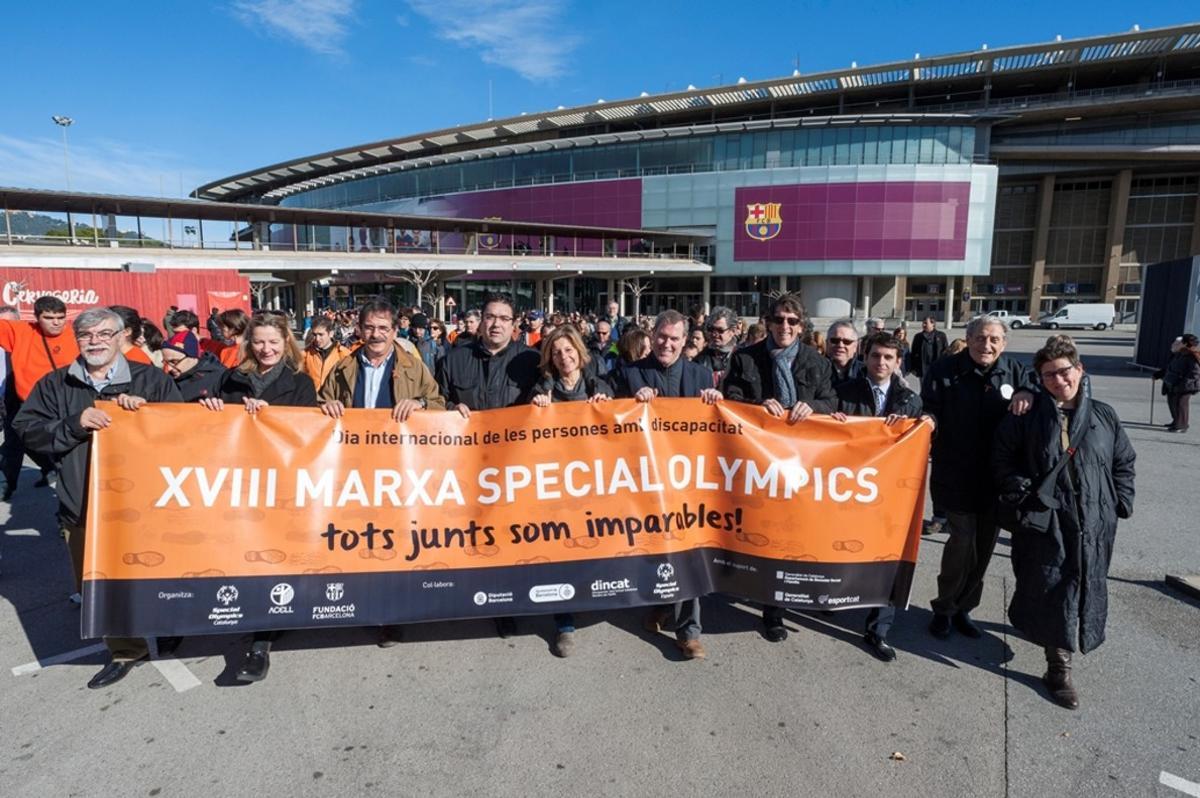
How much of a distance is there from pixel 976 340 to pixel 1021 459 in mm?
732

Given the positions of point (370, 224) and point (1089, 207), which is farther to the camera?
point (1089, 207)

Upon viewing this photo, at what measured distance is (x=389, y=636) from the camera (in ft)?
12.4

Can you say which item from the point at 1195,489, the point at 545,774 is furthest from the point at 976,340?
the point at 1195,489

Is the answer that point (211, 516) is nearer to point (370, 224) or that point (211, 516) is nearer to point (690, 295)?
point (370, 224)

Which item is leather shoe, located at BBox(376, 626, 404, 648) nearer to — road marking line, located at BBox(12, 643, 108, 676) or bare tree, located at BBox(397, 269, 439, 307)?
road marking line, located at BBox(12, 643, 108, 676)

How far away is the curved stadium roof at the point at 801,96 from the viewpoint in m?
49.2

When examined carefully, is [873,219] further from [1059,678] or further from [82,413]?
[82,413]

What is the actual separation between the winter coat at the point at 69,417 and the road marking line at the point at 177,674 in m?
0.91

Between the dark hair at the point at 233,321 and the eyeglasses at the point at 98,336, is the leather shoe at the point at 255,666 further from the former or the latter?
the dark hair at the point at 233,321

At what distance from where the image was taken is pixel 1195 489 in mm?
7004

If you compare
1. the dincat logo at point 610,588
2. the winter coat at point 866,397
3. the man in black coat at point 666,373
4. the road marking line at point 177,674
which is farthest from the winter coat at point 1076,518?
the road marking line at point 177,674

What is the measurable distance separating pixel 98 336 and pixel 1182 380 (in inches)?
541

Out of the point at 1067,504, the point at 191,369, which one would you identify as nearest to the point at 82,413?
the point at 191,369

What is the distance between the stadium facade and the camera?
1960 inches
